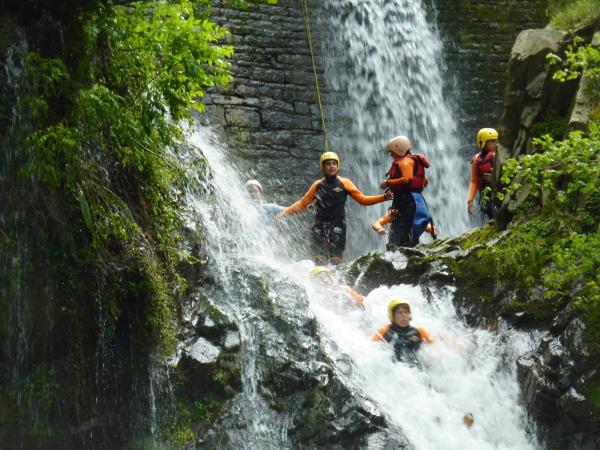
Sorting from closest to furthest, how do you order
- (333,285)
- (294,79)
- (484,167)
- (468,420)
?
(468,420), (333,285), (484,167), (294,79)

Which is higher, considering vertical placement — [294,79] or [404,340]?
[294,79]

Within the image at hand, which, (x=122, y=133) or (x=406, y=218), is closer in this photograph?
(x=122, y=133)

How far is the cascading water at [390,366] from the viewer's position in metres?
5.13

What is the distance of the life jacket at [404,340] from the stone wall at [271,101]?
4113 mm

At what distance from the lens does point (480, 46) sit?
11742 millimetres

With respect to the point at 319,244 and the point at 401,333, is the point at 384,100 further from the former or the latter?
the point at 401,333

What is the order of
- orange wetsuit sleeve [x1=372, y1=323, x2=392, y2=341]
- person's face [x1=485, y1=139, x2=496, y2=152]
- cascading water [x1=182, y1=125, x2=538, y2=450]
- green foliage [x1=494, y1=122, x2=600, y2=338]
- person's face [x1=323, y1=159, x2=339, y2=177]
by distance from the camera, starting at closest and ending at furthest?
green foliage [x1=494, y1=122, x2=600, y2=338] → cascading water [x1=182, y1=125, x2=538, y2=450] → orange wetsuit sleeve [x1=372, y1=323, x2=392, y2=341] → person's face [x1=323, y1=159, x2=339, y2=177] → person's face [x1=485, y1=139, x2=496, y2=152]

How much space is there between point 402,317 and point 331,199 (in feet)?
6.22

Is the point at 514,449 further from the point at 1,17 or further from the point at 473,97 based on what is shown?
the point at 473,97

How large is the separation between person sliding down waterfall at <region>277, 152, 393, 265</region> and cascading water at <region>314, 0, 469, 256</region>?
243 centimetres

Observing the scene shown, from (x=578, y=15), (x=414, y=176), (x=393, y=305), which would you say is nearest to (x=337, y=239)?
(x=414, y=176)

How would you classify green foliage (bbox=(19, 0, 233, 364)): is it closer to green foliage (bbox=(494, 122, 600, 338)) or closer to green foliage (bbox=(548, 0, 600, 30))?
green foliage (bbox=(494, 122, 600, 338))

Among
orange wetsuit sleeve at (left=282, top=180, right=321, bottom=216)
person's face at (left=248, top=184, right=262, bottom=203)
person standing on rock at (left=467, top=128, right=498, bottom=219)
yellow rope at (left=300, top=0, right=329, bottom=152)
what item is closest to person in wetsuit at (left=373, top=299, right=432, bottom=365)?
orange wetsuit sleeve at (left=282, top=180, right=321, bottom=216)

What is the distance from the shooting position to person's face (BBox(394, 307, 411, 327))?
5941 mm
